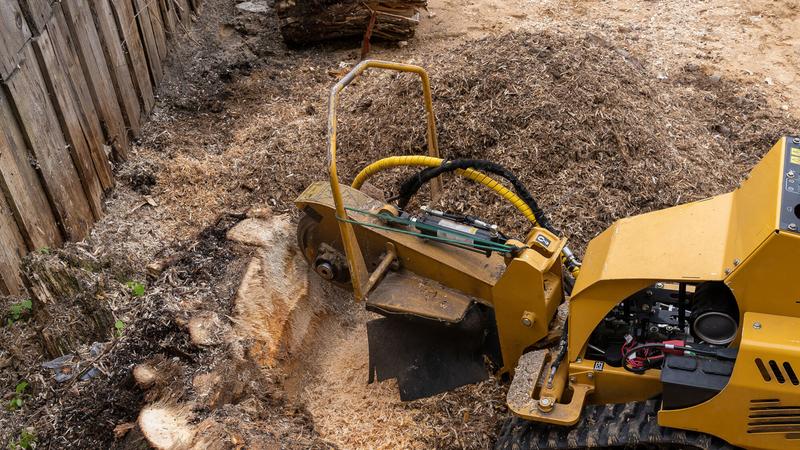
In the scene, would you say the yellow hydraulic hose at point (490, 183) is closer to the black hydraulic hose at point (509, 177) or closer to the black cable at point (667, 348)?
the black hydraulic hose at point (509, 177)

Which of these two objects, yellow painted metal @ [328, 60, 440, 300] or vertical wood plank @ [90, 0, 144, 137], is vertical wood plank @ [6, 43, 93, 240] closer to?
vertical wood plank @ [90, 0, 144, 137]

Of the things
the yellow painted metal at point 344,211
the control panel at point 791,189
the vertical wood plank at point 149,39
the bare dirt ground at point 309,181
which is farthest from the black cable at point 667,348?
the vertical wood plank at point 149,39

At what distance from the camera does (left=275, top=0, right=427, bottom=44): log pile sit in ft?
27.2

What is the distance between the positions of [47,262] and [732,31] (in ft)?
24.6

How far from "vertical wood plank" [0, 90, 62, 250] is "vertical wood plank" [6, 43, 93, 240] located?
59 mm

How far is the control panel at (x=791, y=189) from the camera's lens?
2963 millimetres

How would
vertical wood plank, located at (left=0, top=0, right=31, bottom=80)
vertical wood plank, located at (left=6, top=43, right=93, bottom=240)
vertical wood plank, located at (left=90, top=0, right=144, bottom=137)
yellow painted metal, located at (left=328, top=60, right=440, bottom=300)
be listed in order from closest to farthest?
1. yellow painted metal, located at (left=328, top=60, right=440, bottom=300)
2. vertical wood plank, located at (left=0, top=0, right=31, bottom=80)
3. vertical wood plank, located at (left=6, top=43, right=93, bottom=240)
4. vertical wood plank, located at (left=90, top=0, right=144, bottom=137)

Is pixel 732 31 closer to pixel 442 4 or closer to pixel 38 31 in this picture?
pixel 442 4

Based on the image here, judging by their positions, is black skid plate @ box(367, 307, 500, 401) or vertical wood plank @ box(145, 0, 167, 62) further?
vertical wood plank @ box(145, 0, 167, 62)

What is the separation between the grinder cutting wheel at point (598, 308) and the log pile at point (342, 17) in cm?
394

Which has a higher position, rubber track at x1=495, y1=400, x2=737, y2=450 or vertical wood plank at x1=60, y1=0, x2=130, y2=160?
vertical wood plank at x1=60, y1=0, x2=130, y2=160

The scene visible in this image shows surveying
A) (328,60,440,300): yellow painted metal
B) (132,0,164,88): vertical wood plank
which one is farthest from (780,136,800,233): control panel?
(132,0,164,88): vertical wood plank

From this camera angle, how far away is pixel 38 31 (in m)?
4.93

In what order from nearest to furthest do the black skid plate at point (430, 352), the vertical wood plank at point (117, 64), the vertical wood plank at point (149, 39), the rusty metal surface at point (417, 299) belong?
1. the rusty metal surface at point (417, 299)
2. the black skid plate at point (430, 352)
3. the vertical wood plank at point (117, 64)
4. the vertical wood plank at point (149, 39)
